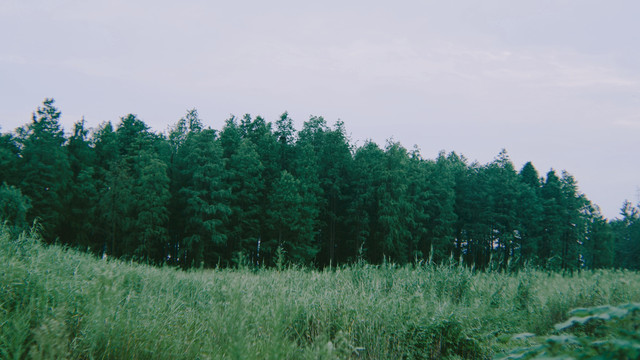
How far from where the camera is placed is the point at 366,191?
131 feet

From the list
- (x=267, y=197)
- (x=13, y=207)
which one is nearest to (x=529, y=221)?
(x=267, y=197)

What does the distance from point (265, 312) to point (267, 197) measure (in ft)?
99.5

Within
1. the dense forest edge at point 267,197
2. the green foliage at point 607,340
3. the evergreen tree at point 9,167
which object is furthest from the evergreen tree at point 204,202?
the green foliage at point 607,340

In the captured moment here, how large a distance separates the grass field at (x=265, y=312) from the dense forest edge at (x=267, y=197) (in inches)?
725

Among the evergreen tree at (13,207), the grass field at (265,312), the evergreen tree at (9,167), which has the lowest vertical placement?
the grass field at (265,312)

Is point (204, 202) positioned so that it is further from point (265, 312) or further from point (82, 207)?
point (265, 312)

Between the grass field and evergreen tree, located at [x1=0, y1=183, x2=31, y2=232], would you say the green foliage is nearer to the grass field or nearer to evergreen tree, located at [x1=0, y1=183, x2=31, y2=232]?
the grass field

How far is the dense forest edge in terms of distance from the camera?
32.7m

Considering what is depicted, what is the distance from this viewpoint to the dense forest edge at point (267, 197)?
32656 mm

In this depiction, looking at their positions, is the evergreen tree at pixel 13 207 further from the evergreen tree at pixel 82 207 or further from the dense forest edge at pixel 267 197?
the evergreen tree at pixel 82 207

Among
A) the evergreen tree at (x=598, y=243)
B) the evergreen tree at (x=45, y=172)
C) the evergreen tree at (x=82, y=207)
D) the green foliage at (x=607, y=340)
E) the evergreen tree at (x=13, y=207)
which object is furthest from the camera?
the evergreen tree at (x=598, y=243)

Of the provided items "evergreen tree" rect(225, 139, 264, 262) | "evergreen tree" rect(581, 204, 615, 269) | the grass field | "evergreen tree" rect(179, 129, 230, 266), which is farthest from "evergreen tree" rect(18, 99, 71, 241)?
"evergreen tree" rect(581, 204, 615, 269)

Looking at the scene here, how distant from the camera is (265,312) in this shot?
6.36m

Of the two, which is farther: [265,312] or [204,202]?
[204,202]
